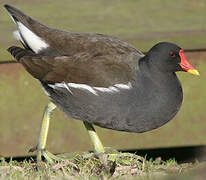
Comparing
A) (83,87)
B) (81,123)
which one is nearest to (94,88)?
(83,87)

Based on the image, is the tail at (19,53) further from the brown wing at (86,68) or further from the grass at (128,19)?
the grass at (128,19)

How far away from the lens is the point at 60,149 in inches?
166

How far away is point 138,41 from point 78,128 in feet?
2.69

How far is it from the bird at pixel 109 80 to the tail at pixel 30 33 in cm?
9

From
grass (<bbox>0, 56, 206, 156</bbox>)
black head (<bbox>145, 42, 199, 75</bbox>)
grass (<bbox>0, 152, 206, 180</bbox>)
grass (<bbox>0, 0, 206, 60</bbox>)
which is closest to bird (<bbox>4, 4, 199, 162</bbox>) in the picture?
black head (<bbox>145, 42, 199, 75</bbox>)

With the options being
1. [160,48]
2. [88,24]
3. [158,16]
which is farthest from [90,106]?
[158,16]

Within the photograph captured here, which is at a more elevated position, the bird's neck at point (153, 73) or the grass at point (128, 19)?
the bird's neck at point (153, 73)

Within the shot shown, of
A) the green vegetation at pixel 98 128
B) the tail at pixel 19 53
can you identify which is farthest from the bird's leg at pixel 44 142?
the tail at pixel 19 53

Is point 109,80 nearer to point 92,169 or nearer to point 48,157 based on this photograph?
point 92,169

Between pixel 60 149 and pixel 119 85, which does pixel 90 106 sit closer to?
pixel 119 85

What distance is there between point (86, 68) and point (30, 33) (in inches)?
25.1

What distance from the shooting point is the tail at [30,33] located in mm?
3701

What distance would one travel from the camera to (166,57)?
3.49 m

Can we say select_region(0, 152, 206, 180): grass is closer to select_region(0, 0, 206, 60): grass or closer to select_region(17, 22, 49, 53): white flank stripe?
select_region(17, 22, 49, 53): white flank stripe
